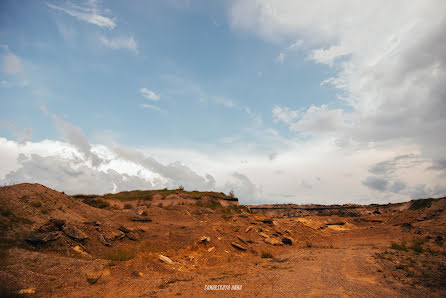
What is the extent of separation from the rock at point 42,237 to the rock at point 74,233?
28.1 inches

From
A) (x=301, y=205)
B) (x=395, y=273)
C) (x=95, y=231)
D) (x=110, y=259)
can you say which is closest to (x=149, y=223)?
(x=95, y=231)

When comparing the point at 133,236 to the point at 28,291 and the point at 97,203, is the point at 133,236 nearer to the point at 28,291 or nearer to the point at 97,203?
the point at 28,291

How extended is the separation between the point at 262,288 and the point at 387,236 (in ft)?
66.6

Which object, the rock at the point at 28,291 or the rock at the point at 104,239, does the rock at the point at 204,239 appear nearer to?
the rock at the point at 104,239

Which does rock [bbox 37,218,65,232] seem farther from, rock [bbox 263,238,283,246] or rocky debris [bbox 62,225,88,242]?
rock [bbox 263,238,283,246]

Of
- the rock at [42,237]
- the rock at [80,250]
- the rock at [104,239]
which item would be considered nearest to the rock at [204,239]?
the rock at [104,239]

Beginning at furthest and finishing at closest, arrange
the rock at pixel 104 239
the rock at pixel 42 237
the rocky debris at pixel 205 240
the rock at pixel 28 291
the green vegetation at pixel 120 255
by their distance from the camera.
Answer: the rocky debris at pixel 205 240 → the rock at pixel 104 239 → the green vegetation at pixel 120 255 → the rock at pixel 42 237 → the rock at pixel 28 291

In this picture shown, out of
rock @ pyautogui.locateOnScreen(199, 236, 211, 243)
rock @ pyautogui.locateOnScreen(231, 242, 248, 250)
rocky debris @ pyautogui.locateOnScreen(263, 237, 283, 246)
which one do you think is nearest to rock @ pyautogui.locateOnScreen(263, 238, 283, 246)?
rocky debris @ pyautogui.locateOnScreen(263, 237, 283, 246)

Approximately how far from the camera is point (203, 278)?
10.6m

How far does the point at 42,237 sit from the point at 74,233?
1.73 m

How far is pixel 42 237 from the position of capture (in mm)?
11812

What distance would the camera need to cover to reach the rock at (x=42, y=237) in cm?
1157

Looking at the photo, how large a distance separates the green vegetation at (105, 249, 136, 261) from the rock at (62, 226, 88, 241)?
1.93 m

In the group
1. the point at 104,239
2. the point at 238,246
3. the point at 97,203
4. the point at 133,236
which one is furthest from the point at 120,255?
the point at 97,203
